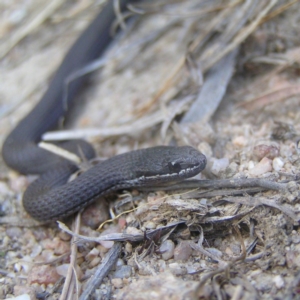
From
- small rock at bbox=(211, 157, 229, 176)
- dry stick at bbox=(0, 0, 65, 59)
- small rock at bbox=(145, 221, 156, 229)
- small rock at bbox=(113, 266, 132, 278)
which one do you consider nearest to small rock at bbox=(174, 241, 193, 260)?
small rock at bbox=(145, 221, 156, 229)

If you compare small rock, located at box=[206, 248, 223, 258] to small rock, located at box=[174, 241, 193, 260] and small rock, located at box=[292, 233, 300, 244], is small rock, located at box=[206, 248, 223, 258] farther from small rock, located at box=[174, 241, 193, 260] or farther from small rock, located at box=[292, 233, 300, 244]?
small rock, located at box=[292, 233, 300, 244]

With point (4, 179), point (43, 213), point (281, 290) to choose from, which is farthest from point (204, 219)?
point (4, 179)

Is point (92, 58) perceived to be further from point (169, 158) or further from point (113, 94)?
point (169, 158)

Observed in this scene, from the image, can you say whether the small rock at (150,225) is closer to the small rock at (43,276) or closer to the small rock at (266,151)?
the small rock at (43,276)

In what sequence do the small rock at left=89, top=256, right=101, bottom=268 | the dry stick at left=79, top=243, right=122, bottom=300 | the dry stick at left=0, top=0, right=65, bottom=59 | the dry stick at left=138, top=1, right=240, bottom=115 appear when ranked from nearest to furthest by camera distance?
the dry stick at left=79, top=243, right=122, bottom=300 < the small rock at left=89, top=256, right=101, bottom=268 < the dry stick at left=138, top=1, right=240, bottom=115 < the dry stick at left=0, top=0, right=65, bottom=59

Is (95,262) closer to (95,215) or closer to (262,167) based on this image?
(95,215)

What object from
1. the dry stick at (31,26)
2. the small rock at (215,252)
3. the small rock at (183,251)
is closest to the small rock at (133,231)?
the small rock at (183,251)

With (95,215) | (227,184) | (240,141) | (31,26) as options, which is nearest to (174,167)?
(227,184)
